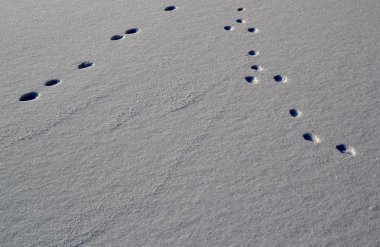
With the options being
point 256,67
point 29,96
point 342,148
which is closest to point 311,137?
point 342,148

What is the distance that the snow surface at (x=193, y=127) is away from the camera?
1.48 metres

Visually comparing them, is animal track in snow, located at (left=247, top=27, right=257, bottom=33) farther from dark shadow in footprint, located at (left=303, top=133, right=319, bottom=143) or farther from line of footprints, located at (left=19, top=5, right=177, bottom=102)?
dark shadow in footprint, located at (left=303, top=133, right=319, bottom=143)

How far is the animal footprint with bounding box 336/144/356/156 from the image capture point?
173 centimetres

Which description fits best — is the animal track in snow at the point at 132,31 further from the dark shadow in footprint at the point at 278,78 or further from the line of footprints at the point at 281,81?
the dark shadow in footprint at the point at 278,78

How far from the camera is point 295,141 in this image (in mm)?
1789

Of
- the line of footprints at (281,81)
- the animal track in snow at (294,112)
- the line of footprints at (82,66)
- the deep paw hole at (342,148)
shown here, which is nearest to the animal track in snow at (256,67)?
the line of footprints at (281,81)

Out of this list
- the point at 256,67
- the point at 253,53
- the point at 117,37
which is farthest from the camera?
the point at 117,37

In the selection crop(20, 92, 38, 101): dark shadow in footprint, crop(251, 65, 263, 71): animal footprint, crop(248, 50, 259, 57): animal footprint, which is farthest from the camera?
crop(248, 50, 259, 57): animal footprint

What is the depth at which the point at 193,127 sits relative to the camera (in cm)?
189

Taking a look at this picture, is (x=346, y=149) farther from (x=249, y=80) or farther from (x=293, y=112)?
(x=249, y=80)

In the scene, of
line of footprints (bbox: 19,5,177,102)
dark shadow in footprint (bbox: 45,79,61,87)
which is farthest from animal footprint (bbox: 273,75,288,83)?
dark shadow in footprint (bbox: 45,79,61,87)

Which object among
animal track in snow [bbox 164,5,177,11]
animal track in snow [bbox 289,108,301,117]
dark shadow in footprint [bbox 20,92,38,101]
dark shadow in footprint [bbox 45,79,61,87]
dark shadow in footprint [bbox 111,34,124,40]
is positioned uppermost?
animal track in snow [bbox 164,5,177,11]

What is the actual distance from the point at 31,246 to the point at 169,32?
159 centimetres

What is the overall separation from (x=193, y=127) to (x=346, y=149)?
681 mm
